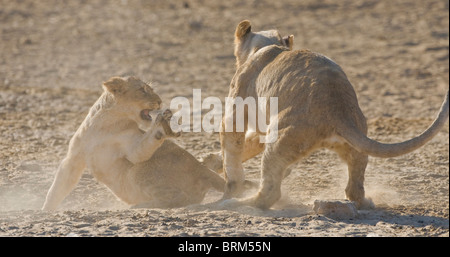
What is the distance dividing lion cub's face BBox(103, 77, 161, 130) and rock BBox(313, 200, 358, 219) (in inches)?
71.5

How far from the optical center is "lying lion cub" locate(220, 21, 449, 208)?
6.98 meters

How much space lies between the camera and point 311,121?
7.08m

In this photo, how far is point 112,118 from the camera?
8047 mm

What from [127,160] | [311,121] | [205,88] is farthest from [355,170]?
[205,88]

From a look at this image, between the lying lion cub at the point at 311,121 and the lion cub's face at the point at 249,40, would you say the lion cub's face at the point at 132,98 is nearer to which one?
the lying lion cub at the point at 311,121

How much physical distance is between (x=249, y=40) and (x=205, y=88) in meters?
5.23

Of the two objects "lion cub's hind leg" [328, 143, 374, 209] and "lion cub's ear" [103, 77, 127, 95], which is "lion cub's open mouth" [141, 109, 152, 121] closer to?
"lion cub's ear" [103, 77, 127, 95]

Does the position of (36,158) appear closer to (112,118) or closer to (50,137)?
(50,137)

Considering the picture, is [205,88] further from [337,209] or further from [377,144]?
[377,144]

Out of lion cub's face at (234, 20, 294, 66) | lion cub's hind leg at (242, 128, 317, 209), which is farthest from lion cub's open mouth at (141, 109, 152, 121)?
lion cub's hind leg at (242, 128, 317, 209)

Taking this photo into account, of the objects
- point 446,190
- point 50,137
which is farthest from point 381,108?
point 50,137

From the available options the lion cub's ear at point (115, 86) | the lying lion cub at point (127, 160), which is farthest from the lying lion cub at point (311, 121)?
the lion cub's ear at point (115, 86)

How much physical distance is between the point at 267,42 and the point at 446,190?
237 centimetres

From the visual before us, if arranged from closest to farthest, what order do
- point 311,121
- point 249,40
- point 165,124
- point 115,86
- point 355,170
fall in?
point 311,121 → point 355,170 → point 165,124 → point 115,86 → point 249,40
